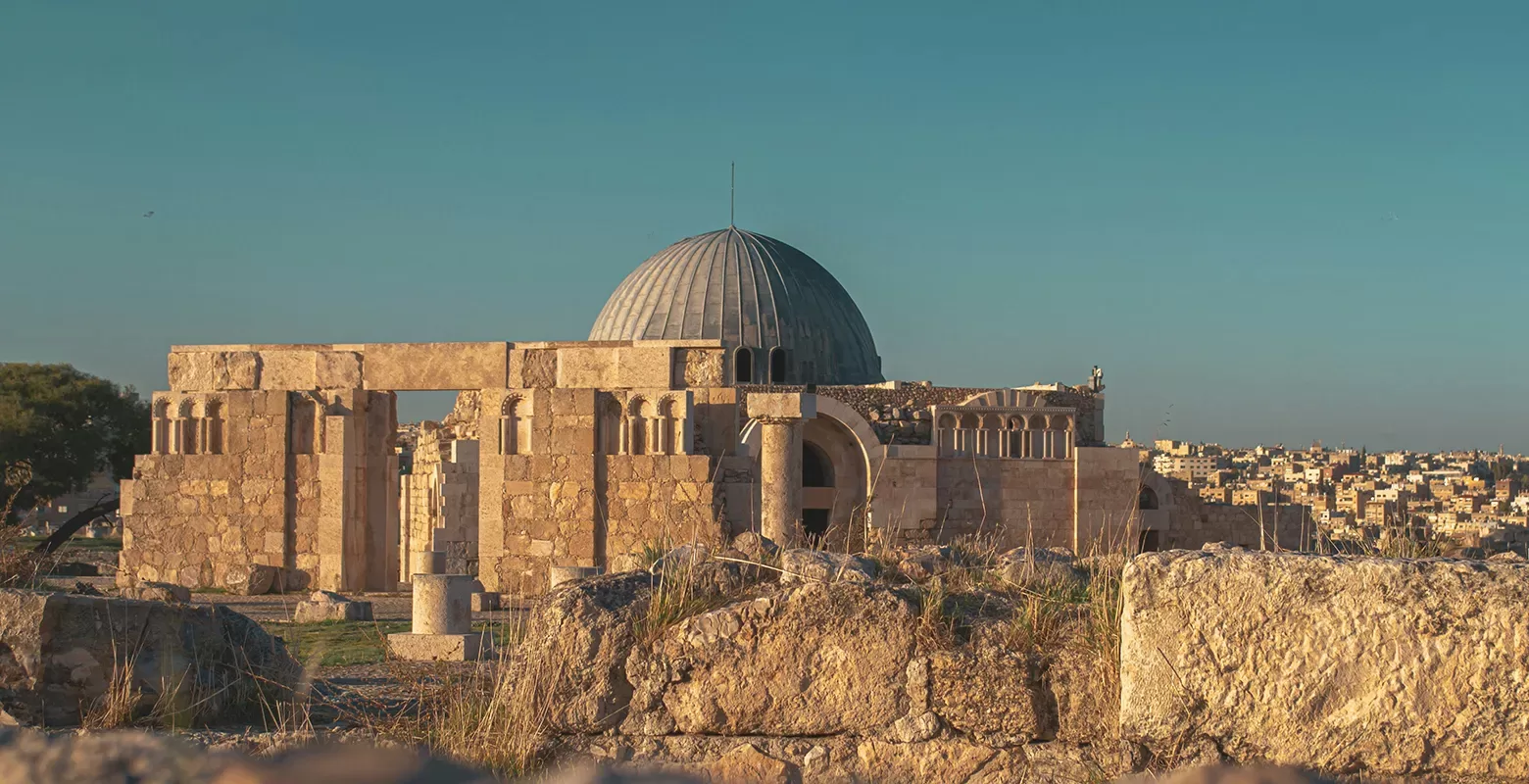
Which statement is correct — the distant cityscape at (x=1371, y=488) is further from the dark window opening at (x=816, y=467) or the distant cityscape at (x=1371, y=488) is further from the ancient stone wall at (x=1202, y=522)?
the dark window opening at (x=816, y=467)

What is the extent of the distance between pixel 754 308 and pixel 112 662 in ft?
86.1

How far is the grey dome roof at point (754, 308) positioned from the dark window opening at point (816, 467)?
4.56 metres

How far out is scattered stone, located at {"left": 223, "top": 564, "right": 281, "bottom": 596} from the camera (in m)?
→ 14.8

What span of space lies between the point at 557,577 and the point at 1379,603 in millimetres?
8224

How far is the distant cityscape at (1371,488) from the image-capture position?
24.5m

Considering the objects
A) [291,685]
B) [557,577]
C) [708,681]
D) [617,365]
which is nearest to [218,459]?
[617,365]

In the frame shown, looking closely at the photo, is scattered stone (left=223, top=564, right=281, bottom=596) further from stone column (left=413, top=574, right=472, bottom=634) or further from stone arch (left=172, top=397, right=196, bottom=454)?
stone column (left=413, top=574, right=472, bottom=634)

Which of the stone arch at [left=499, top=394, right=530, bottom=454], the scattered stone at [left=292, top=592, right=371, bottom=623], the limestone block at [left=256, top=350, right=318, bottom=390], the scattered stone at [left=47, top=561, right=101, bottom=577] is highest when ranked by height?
the limestone block at [left=256, top=350, right=318, bottom=390]

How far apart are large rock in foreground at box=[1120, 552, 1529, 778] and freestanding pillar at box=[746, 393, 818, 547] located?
11.2m

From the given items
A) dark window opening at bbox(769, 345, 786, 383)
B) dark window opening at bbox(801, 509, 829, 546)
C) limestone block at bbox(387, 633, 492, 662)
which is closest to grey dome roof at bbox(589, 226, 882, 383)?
dark window opening at bbox(769, 345, 786, 383)

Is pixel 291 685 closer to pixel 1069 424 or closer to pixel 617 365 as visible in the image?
pixel 617 365

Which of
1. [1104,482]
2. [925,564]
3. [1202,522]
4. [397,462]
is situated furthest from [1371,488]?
[925,564]

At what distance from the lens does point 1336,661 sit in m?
3.88

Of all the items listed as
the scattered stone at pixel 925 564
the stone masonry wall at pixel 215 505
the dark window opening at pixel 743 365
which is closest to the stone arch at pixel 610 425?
the stone masonry wall at pixel 215 505
